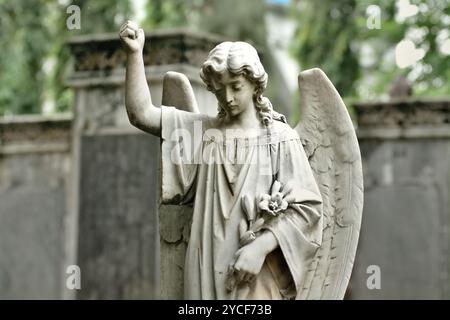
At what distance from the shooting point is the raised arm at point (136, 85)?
7.08 metres

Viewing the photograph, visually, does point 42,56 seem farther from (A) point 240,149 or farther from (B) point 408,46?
(A) point 240,149

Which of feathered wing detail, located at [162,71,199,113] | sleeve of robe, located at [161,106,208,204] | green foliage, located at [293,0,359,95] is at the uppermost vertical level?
green foliage, located at [293,0,359,95]

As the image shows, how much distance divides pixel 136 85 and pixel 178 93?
1.97ft

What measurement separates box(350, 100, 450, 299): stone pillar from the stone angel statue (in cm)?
844

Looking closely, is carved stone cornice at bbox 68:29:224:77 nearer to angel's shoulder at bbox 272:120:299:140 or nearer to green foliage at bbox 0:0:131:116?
green foliage at bbox 0:0:131:116

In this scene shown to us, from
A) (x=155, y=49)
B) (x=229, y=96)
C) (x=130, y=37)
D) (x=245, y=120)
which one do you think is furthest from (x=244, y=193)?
(x=155, y=49)

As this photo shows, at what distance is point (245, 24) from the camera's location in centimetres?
1889

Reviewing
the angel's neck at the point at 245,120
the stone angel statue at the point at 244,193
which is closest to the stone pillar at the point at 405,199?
the stone angel statue at the point at 244,193

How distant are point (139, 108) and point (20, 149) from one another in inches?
368

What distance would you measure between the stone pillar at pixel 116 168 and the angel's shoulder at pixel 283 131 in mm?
6096

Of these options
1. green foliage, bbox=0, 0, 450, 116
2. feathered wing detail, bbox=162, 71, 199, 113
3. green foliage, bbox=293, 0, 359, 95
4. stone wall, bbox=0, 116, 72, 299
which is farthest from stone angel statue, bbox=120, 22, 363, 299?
green foliage, bbox=293, 0, 359, 95

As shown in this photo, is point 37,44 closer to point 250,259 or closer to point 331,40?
point 331,40

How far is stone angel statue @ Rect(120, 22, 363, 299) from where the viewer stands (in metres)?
6.96

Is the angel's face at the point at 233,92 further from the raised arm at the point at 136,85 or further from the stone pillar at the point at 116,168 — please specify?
the stone pillar at the point at 116,168
